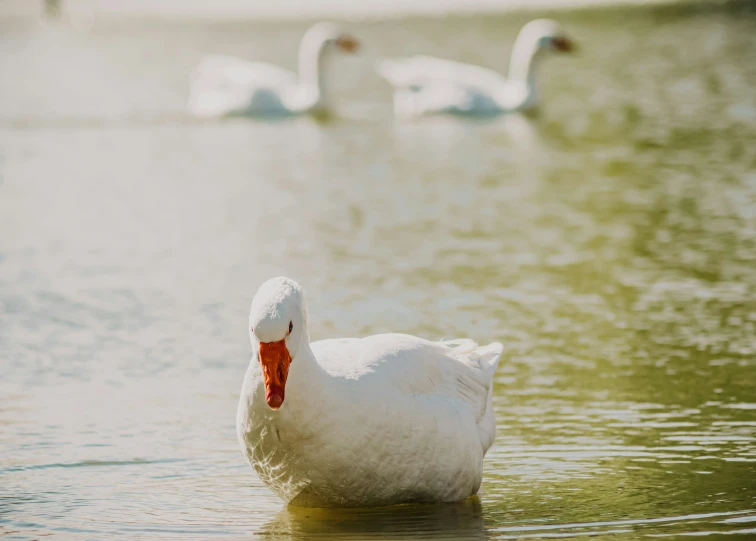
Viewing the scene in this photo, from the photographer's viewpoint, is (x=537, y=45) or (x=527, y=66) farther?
(x=537, y=45)

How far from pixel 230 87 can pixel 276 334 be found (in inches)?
679

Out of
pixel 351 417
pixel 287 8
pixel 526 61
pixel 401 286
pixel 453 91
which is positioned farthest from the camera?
pixel 287 8

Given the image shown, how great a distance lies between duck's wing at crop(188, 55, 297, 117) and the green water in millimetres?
355

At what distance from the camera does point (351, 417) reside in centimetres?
618

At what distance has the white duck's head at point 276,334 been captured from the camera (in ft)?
19.1

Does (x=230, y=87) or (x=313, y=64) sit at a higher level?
(x=313, y=64)

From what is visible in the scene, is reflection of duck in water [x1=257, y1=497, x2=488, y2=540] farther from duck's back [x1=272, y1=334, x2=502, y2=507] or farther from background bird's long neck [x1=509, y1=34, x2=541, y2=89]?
background bird's long neck [x1=509, y1=34, x2=541, y2=89]

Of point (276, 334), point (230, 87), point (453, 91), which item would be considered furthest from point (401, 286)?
point (230, 87)

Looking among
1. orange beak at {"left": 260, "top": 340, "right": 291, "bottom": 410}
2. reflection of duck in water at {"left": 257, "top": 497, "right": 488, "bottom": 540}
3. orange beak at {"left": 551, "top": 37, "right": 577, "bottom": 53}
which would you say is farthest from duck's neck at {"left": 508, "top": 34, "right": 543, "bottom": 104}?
orange beak at {"left": 260, "top": 340, "right": 291, "bottom": 410}

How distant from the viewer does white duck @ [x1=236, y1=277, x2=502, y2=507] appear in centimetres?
599

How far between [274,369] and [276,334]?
145mm

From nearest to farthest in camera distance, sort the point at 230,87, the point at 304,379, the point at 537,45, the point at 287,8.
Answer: the point at 304,379, the point at 230,87, the point at 537,45, the point at 287,8

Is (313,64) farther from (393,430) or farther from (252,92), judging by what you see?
(393,430)

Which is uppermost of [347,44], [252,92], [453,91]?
[347,44]
